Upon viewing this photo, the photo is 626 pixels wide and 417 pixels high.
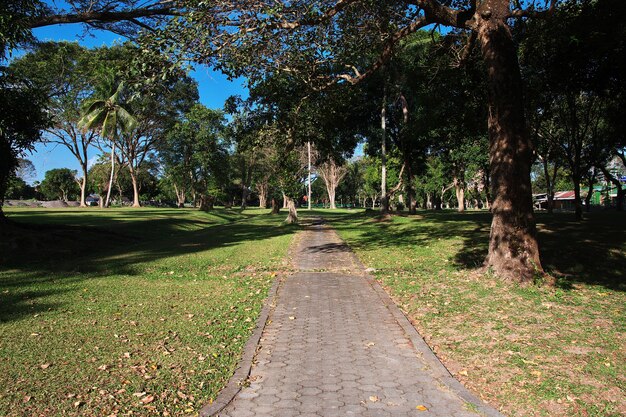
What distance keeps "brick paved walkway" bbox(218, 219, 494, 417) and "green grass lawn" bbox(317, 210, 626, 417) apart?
1.37 ft

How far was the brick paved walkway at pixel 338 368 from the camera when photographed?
3.78 meters

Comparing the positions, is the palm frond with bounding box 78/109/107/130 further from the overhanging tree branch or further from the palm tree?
the overhanging tree branch

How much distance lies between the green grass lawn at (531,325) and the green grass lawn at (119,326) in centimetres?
256

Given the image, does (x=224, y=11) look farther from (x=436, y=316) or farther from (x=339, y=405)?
(x=339, y=405)

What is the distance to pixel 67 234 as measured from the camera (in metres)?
→ 15.1

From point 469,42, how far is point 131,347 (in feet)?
30.6

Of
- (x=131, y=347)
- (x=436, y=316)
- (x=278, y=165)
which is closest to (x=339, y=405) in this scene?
(x=131, y=347)

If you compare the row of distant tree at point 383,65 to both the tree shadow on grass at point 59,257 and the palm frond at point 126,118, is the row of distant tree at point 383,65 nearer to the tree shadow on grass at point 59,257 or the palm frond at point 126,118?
the tree shadow on grass at point 59,257

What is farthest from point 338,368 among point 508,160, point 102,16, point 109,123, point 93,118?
point 109,123

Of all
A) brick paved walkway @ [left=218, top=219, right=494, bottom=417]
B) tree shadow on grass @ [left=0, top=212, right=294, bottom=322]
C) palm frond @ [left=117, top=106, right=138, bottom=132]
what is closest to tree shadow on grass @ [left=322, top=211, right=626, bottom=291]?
brick paved walkway @ [left=218, top=219, right=494, bottom=417]

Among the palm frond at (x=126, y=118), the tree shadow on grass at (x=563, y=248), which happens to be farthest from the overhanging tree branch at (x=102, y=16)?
the palm frond at (x=126, y=118)

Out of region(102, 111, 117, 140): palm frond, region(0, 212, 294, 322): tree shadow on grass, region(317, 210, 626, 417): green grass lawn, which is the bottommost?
region(317, 210, 626, 417): green grass lawn

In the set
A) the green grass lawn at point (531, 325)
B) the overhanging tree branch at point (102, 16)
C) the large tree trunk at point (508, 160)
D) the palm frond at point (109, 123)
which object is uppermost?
the palm frond at point (109, 123)

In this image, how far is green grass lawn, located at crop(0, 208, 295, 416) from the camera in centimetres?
386
